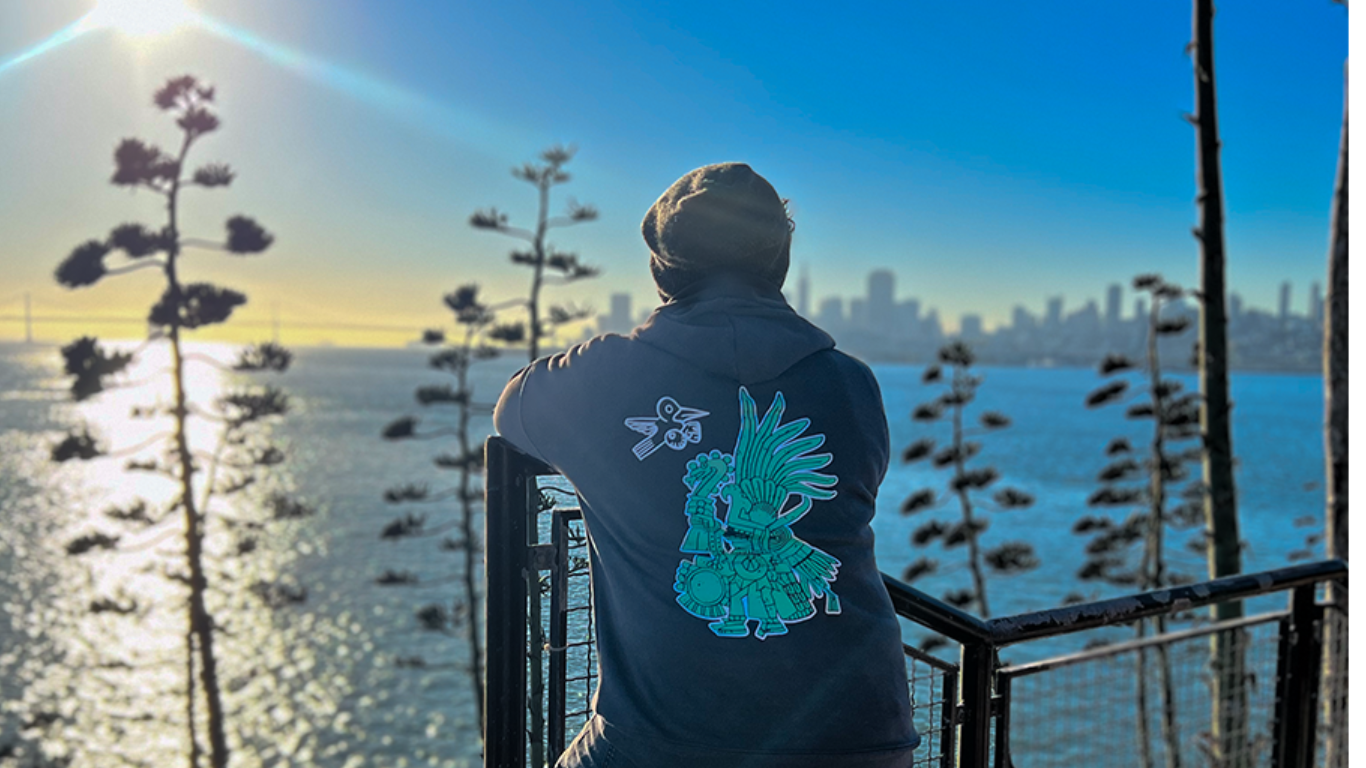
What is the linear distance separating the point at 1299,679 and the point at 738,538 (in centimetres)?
225

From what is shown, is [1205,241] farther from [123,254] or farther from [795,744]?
[123,254]

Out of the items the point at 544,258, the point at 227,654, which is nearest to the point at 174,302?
the point at 544,258

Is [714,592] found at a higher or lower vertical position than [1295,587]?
higher

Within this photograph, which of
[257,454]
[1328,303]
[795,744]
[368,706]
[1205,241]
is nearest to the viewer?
[795,744]

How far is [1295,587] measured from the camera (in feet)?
8.38

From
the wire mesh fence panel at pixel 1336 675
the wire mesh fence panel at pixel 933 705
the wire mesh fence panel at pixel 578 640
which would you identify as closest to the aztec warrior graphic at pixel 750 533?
the wire mesh fence panel at pixel 578 640

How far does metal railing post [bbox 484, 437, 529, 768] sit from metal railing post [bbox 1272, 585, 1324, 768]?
2186 mm

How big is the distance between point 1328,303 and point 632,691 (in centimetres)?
446

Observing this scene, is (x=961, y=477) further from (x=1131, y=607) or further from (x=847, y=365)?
(x=847, y=365)

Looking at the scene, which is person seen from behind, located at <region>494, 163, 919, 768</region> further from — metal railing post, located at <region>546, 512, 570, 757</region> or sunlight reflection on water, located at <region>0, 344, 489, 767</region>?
sunlight reflection on water, located at <region>0, 344, 489, 767</region>

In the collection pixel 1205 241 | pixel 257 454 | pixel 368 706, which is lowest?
pixel 368 706

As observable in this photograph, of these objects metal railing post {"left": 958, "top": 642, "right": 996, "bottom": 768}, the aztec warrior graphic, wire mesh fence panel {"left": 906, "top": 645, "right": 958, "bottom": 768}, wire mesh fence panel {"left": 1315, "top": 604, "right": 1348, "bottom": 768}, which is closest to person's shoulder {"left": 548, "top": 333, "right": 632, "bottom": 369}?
the aztec warrior graphic

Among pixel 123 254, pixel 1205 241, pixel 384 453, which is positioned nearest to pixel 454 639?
pixel 123 254

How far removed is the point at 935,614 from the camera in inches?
65.9
